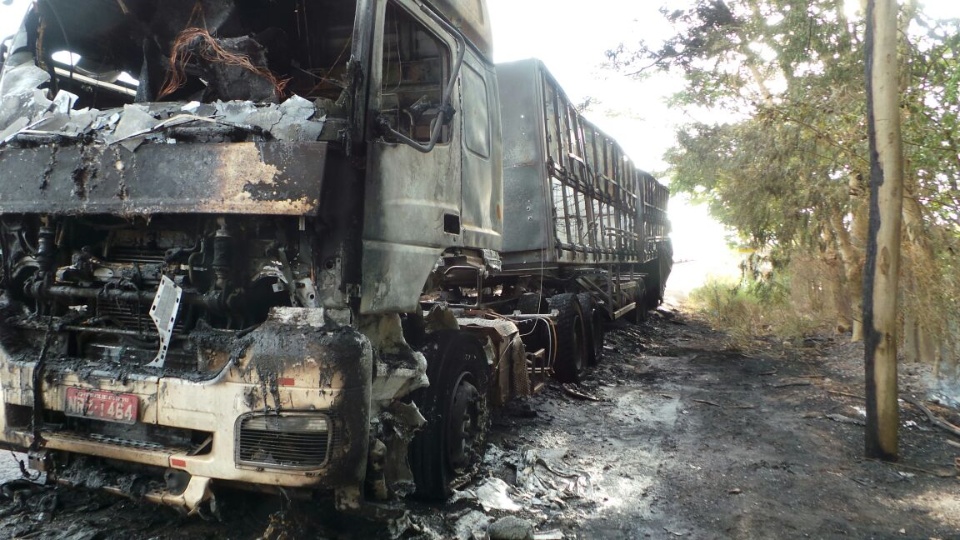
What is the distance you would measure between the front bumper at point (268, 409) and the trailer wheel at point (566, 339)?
4.36 metres

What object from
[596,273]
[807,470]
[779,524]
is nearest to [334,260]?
[779,524]

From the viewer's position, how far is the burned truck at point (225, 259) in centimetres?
235

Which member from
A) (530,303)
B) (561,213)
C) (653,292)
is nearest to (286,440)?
(530,303)

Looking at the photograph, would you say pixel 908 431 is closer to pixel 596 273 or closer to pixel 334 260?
pixel 596 273

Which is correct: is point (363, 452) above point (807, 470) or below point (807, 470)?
above

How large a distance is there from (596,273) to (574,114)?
2580mm

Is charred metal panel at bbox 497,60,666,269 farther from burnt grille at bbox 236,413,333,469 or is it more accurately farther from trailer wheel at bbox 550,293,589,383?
burnt grille at bbox 236,413,333,469

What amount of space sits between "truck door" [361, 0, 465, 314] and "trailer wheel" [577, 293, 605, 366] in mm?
4212

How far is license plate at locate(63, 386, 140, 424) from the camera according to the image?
2.44 m

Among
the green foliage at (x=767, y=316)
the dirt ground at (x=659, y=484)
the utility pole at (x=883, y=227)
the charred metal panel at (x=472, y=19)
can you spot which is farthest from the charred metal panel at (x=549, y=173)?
the green foliage at (x=767, y=316)

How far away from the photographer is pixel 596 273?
8.91 m

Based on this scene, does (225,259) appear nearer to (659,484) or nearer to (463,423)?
(463,423)

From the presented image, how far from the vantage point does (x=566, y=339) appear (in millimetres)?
6652

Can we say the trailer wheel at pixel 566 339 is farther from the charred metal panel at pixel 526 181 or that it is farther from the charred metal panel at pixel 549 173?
the charred metal panel at pixel 526 181
